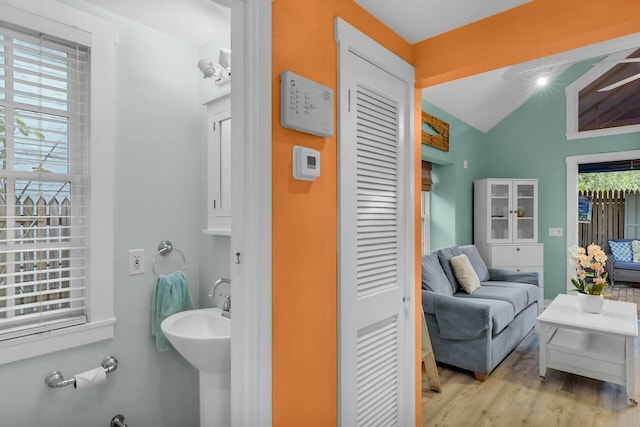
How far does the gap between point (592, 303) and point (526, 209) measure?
2312 millimetres

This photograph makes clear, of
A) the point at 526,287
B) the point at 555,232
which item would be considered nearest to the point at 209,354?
the point at 526,287

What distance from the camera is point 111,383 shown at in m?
1.83

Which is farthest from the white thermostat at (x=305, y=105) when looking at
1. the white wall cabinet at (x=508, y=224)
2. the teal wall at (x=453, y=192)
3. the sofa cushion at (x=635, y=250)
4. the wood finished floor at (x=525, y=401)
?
the sofa cushion at (x=635, y=250)

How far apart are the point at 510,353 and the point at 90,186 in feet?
12.2

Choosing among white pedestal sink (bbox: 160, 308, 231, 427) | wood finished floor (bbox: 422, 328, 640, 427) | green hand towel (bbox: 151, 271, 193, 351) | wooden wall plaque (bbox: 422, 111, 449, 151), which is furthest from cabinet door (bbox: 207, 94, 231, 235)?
wooden wall plaque (bbox: 422, 111, 449, 151)

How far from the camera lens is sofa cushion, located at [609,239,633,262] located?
6746 mm

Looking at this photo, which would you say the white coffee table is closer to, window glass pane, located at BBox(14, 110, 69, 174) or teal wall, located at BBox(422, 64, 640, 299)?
teal wall, located at BBox(422, 64, 640, 299)

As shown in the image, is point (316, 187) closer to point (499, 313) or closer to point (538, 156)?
point (499, 313)

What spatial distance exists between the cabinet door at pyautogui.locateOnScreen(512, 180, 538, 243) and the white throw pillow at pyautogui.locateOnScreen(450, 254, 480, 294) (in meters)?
1.60

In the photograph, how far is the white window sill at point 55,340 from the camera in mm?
1513

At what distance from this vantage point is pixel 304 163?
A: 1.33 meters

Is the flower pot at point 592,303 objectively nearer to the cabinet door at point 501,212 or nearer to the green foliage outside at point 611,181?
the cabinet door at point 501,212

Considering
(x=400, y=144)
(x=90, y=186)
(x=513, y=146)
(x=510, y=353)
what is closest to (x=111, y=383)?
(x=90, y=186)

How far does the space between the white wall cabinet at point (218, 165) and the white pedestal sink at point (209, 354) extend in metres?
0.48
